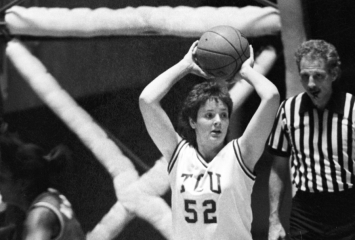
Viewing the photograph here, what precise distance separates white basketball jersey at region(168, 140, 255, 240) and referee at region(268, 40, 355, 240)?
1.93 ft

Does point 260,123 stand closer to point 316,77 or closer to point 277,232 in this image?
point 316,77

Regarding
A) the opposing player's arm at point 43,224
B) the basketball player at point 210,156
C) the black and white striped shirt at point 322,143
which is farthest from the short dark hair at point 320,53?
the opposing player's arm at point 43,224

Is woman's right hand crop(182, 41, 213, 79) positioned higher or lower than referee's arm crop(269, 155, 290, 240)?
higher

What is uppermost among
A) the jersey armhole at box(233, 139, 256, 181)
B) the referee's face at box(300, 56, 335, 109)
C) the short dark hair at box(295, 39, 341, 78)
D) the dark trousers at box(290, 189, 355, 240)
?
the short dark hair at box(295, 39, 341, 78)

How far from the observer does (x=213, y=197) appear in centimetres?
260

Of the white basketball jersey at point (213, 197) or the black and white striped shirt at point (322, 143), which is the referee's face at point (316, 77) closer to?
the black and white striped shirt at point (322, 143)

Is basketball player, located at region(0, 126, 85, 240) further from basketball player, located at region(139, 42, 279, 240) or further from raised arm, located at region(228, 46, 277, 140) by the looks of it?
basketball player, located at region(139, 42, 279, 240)

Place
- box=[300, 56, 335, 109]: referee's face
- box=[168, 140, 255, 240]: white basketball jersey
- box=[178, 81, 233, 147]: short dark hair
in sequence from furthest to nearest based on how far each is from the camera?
box=[300, 56, 335, 109]: referee's face
box=[178, 81, 233, 147]: short dark hair
box=[168, 140, 255, 240]: white basketball jersey

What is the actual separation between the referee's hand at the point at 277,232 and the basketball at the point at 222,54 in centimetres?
85

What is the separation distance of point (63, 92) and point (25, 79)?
28cm

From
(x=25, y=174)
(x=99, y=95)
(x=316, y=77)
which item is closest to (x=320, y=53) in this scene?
(x=316, y=77)

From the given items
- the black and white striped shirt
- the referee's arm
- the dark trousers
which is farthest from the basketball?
the dark trousers

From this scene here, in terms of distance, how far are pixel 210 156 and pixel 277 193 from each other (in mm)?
706

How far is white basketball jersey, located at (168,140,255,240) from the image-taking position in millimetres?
2582
